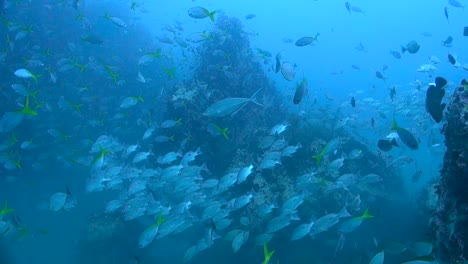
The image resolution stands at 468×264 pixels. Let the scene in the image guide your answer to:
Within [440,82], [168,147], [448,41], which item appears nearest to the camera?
[440,82]

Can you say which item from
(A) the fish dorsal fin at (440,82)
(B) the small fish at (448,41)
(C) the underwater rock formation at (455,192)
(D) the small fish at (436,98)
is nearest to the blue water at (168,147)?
(B) the small fish at (448,41)

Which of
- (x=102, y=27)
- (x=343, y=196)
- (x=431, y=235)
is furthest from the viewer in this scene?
(x=102, y=27)

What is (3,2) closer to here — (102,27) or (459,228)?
(102,27)

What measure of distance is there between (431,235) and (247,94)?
928 cm

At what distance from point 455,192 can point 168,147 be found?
30.0 feet

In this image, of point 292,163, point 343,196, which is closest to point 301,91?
point 292,163

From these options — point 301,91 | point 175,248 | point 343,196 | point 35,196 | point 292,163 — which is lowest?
point 35,196

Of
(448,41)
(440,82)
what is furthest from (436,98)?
(448,41)

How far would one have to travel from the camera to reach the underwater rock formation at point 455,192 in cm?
443

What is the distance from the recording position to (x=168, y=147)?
39.1ft

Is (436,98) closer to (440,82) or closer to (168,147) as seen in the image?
(440,82)

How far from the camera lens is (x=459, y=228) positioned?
14.7ft

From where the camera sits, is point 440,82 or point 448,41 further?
point 448,41

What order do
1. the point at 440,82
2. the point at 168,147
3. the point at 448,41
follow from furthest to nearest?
1. the point at 168,147
2. the point at 448,41
3. the point at 440,82
